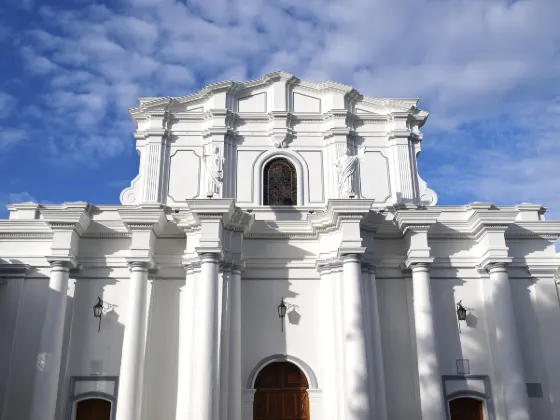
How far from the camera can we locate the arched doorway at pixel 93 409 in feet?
53.0

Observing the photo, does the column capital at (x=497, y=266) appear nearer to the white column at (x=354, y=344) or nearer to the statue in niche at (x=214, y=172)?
the white column at (x=354, y=344)

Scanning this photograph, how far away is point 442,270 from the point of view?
17516mm

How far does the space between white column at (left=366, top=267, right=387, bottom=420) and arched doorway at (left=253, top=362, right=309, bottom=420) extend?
1967mm

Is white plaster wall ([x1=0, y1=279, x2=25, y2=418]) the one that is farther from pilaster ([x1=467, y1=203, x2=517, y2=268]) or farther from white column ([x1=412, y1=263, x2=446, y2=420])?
pilaster ([x1=467, y1=203, x2=517, y2=268])

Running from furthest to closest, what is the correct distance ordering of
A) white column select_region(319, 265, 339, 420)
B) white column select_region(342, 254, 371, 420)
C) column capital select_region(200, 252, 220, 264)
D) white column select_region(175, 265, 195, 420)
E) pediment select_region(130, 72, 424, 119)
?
1. pediment select_region(130, 72, 424, 119)
2. column capital select_region(200, 252, 220, 264)
3. white column select_region(319, 265, 339, 420)
4. white column select_region(175, 265, 195, 420)
5. white column select_region(342, 254, 371, 420)

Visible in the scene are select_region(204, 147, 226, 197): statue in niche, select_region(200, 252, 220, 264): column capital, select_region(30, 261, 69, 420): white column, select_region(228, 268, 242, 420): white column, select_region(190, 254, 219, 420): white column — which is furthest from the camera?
select_region(204, 147, 226, 197): statue in niche

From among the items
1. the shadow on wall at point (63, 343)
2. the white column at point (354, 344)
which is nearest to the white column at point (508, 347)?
the white column at point (354, 344)

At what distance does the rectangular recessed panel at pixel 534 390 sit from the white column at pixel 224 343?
27.1ft

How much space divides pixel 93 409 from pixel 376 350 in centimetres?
789

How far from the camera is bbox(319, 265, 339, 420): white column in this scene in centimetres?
1593

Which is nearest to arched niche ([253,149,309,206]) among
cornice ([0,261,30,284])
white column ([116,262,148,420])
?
white column ([116,262,148,420])

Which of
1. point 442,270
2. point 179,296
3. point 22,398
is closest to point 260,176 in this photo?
point 179,296

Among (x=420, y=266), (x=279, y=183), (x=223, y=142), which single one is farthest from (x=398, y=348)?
(x=223, y=142)

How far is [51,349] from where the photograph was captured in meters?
15.8
